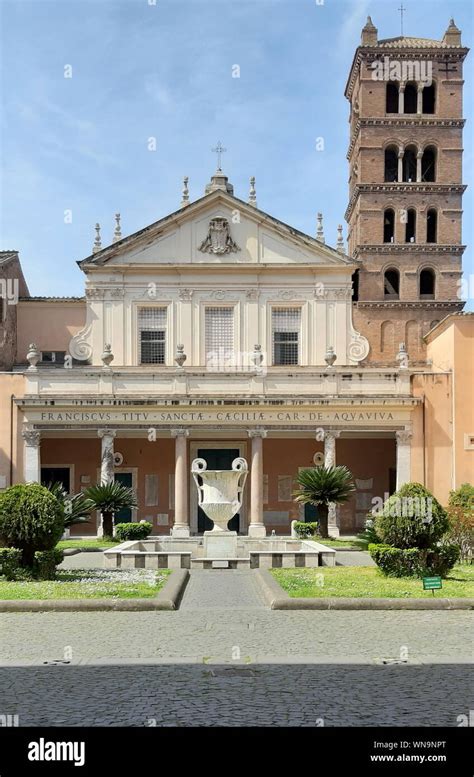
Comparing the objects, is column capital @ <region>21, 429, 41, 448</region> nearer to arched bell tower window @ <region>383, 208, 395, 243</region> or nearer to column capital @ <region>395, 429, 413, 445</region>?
column capital @ <region>395, 429, 413, 445</region>

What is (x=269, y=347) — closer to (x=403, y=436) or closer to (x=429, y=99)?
(x=403, y=436)

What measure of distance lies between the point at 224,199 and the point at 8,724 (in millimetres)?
31456

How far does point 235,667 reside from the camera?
10.5 metres

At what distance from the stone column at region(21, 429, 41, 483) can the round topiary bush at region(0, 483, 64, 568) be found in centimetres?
1510

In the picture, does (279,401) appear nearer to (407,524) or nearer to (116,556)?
(116,556)

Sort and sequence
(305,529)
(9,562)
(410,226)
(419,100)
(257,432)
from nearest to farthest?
(9,562) < (305,529) < (257,432) < (410,226) < (419,100)

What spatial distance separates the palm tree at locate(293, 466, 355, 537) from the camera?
29141 mm

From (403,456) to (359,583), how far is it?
54.7 ft

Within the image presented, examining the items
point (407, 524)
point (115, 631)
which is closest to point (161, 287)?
point (407, 524)

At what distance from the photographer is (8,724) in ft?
26.4

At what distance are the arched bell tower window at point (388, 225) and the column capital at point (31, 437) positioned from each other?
2086cm

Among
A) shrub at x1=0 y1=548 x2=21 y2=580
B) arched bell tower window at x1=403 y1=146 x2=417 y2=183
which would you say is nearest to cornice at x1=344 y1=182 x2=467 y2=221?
arched bell tower window at x1=403 y1=146 x2=417 y2=183

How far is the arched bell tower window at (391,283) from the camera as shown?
4529 cm

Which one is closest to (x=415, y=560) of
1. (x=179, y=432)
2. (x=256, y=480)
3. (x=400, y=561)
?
(x=400, y=561)
